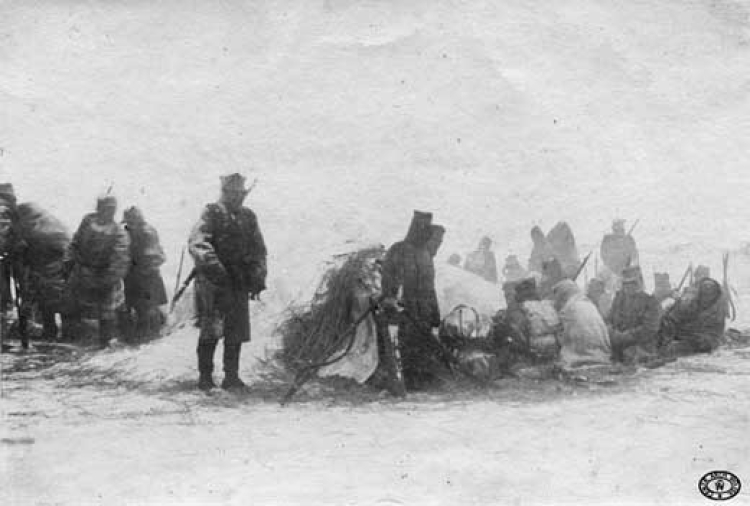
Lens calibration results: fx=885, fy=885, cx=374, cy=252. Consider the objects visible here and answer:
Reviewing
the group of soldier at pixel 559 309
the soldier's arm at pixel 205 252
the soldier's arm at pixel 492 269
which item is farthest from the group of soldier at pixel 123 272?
the soldier's arm at pixel 492 269

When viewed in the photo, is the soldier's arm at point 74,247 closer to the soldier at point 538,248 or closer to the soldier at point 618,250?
the soldier at point 538,248

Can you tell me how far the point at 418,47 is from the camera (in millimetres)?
4961

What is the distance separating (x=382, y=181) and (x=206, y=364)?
1367 millimetres

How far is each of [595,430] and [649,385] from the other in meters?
0.44

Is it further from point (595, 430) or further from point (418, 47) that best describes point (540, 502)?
point (418, 47)

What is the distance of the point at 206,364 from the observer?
4668mm

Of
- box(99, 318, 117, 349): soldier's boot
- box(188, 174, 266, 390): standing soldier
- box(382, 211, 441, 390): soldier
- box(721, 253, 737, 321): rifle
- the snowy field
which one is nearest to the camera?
the snowy field

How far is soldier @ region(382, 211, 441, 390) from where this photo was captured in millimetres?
4750

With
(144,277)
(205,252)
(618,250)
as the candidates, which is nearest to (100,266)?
(144,277)

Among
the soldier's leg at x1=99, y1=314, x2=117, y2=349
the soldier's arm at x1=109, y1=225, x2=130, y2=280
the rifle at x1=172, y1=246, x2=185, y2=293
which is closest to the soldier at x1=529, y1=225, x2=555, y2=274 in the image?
the rifle at x1=172, y1=246, x2=185, y2=293

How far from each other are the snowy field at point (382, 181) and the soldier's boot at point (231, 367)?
7 cm

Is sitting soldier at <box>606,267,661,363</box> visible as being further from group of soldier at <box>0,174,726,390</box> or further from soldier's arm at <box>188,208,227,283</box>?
soldier's arm at <box>188,208,227,283</box>

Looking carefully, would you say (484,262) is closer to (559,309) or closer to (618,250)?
(559,309)

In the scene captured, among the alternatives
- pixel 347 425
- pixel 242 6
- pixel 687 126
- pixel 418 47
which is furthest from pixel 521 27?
pixel 347 425
